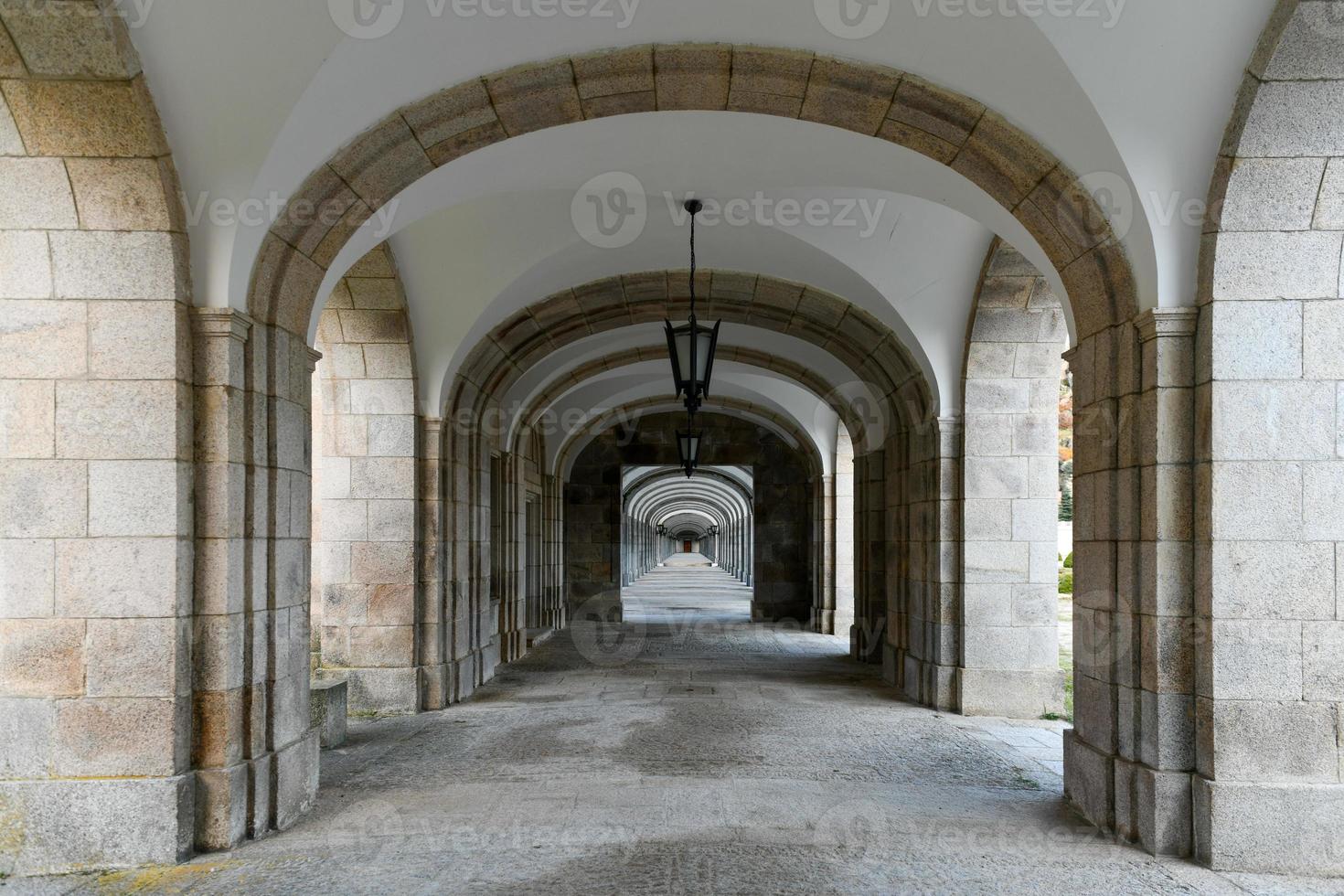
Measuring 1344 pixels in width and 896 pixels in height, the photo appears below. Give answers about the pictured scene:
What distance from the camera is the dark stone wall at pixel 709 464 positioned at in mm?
14711

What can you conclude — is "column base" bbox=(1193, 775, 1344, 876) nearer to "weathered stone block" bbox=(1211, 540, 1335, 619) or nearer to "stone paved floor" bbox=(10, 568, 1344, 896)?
"stone paved floor" bbox=(10, 568, 1344, 896)

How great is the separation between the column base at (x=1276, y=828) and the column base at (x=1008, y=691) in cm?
318

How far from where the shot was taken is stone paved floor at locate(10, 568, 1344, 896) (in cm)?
340

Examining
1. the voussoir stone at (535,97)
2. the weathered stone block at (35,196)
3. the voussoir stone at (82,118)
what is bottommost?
the weathered stone block at (35,196)

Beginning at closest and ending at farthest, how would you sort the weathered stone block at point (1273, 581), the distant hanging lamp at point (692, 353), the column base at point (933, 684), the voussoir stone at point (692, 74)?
1. the weathered stone block at point (1273, 581)
2. the voussoir stone at point (692, 74)
3. the distant hanging lamp at point (692, 353)
4. the column base at point (933, 684)

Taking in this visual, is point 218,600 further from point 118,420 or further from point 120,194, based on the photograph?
point 120,194

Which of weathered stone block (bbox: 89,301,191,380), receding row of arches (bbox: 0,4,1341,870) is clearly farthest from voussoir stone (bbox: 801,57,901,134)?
weathered stone block (bbox: 89,301,191,380)

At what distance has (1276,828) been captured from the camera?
11.3ft

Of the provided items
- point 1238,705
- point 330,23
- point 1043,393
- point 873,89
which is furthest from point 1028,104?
point 1043,393

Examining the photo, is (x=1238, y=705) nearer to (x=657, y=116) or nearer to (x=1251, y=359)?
(x=1251, y=359)

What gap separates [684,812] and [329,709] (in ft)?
7.85

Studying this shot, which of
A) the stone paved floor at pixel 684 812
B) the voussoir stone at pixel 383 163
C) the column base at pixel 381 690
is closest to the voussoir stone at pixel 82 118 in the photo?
the voussoir stone at pixel 383 163

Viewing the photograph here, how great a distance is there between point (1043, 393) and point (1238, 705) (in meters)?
3.54

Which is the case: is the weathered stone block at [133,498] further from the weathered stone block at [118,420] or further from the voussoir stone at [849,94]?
the voussoir stone at [849,94]
